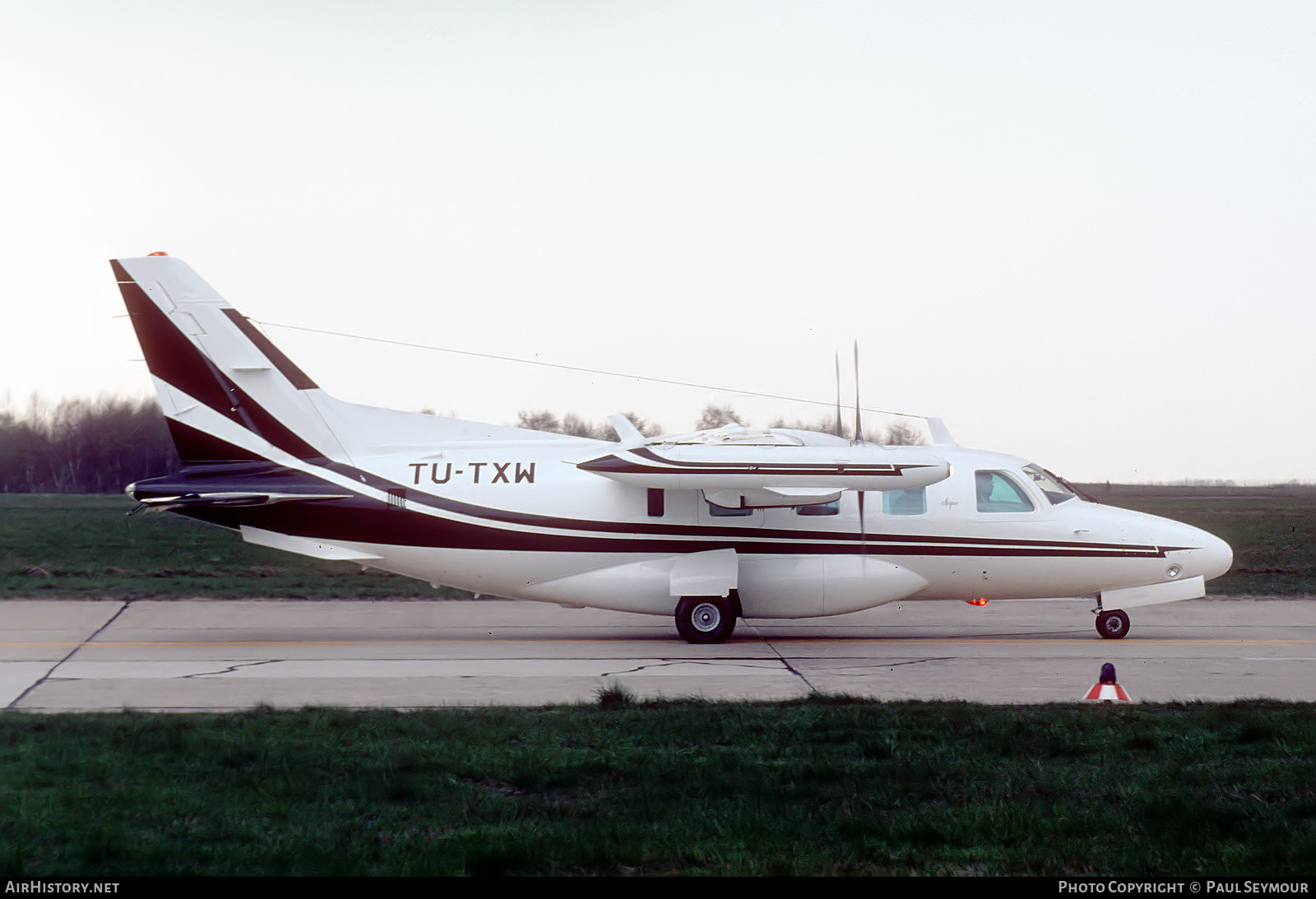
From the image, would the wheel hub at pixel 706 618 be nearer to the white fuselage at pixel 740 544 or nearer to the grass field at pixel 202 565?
the white fuselage at pixel 740 544

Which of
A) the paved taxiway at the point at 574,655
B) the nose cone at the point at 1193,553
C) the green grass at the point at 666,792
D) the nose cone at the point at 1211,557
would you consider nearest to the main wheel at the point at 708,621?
the paved taxiway at the point at 574,655

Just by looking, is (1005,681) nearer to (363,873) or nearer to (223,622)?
(363,873)

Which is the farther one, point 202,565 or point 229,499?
point 202,565

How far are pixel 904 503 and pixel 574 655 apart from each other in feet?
16.6

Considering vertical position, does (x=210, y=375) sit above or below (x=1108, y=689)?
above

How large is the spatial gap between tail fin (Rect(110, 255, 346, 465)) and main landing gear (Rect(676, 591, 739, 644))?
5.30 metres

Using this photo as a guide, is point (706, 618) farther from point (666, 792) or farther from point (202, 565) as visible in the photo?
point (202, 565)

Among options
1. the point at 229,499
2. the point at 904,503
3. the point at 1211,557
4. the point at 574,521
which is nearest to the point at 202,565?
the point at 229,499

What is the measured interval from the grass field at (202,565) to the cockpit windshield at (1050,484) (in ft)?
24.5

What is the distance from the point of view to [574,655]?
15.1 m

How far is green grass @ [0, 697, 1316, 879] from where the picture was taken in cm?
599

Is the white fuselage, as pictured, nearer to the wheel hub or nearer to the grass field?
the wheel hub

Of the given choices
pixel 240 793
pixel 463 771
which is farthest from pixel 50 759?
pixel 463 771

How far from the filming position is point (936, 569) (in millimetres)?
16781
